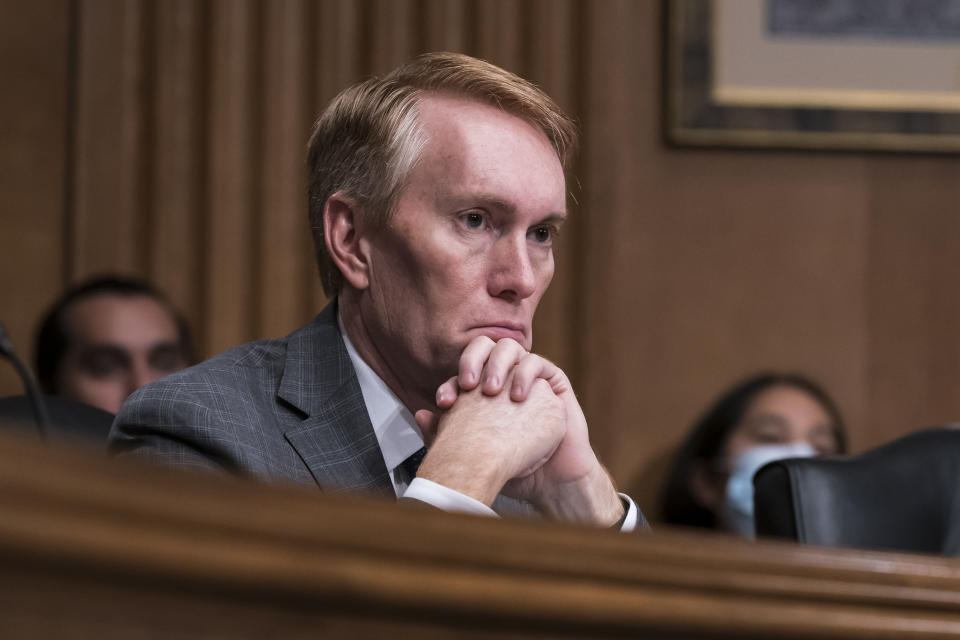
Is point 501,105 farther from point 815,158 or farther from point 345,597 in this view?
point 815,158

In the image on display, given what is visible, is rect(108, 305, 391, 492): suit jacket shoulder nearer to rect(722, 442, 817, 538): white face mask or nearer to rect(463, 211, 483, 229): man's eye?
rect(463, 211, 483, 229): man's eye

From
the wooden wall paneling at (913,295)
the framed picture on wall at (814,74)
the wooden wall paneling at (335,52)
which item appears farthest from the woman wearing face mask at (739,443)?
the wooden wall paneling at (335,52)

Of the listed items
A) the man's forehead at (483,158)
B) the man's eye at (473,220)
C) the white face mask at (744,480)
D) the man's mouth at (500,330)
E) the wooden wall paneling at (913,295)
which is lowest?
the white face mask at (744,480)

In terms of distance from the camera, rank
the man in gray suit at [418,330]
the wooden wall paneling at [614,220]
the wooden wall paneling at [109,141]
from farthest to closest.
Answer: the wooden wall paneling at [614,220] → the wooden wall paneling at [109,141] → the man in gray suit at [418,330]

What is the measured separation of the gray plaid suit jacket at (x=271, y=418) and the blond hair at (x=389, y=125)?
0.71 ft

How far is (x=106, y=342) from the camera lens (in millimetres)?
2969

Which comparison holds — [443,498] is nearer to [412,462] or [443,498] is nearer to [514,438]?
[514,438]

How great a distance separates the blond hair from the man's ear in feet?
0.07

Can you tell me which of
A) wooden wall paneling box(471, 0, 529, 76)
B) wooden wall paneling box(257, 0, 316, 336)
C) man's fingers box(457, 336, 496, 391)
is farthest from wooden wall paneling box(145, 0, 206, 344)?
man's fingers box(457, 336, 496, 391)

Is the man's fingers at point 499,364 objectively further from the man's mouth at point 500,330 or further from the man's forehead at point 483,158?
the man's forehead at point 483,158

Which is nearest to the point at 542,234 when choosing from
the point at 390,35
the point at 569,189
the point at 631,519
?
the point at 631,519

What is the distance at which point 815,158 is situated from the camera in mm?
3502

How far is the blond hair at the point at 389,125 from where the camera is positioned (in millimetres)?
1727

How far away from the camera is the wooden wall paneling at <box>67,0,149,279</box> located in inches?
129
